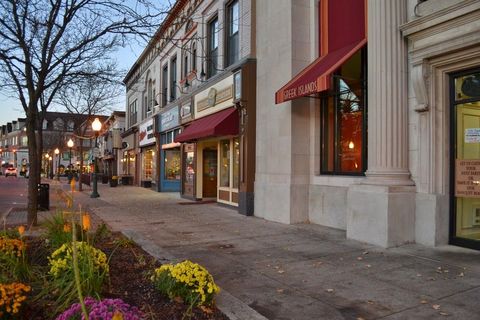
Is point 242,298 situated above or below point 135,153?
Result: below

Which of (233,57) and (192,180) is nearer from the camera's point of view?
(233,57)

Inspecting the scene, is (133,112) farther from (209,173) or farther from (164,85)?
(209,173)

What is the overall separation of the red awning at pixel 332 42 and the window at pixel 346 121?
1.32 ft

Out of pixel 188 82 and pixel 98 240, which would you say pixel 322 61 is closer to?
pixel 98 240

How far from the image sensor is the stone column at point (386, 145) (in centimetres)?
745

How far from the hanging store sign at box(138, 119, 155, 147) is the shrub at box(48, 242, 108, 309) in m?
21.2

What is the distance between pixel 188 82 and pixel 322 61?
410 inches

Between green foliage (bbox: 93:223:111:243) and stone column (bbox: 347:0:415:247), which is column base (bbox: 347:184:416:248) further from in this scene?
green foliage (bbox: 93:223:111:243)

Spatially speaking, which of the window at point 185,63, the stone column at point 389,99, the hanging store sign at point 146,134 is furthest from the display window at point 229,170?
the hanging store sign at point 146,134

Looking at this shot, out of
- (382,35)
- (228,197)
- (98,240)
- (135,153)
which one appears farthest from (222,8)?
(135,153)

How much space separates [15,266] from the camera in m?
4.79

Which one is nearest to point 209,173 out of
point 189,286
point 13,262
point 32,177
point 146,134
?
point 32,177

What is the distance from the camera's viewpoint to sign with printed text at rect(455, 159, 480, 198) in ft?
22.7

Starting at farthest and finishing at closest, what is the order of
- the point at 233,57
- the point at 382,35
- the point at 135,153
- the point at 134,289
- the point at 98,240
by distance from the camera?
the point at 135,153
the point at 233,57
the point at 382,35
the point at 98,240
the point at 134,289
